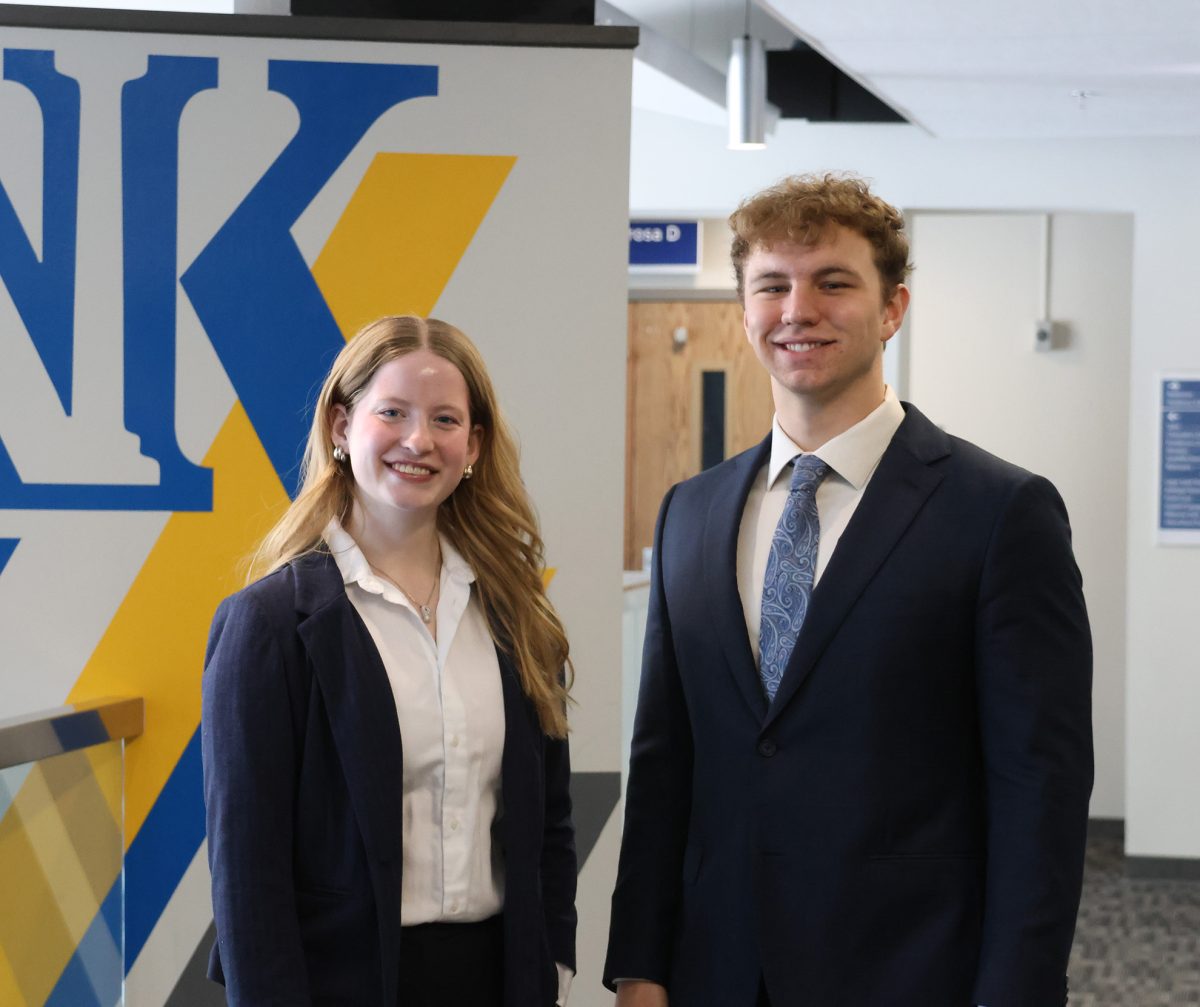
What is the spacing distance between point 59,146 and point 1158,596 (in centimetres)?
519

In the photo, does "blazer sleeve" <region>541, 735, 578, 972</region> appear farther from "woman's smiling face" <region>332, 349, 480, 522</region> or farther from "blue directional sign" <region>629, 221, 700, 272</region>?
"blue directional sign" <region>629, 221, 700, 272</region>

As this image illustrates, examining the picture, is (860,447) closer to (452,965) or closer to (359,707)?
(359,707)

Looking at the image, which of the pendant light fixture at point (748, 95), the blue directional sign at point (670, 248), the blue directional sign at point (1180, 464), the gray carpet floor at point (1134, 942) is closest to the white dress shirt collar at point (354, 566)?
the gray carpet floor at point (1134, 942)

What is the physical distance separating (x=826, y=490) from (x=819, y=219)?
0.34 metres

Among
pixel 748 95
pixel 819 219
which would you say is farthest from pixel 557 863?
pixel 748 95

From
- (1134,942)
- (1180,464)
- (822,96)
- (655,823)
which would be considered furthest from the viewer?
(822,96)

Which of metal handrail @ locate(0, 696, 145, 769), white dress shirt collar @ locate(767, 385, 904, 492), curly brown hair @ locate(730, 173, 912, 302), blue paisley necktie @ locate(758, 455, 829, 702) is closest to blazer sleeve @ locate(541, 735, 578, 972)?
blue paisley necktie @ locate(758, 455, 829, 702)

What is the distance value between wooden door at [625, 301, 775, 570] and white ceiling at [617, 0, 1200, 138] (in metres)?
2.22

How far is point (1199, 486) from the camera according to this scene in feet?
21.4

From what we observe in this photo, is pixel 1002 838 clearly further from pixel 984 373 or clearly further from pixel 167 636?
pixel 984 373

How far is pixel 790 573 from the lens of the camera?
188 cm

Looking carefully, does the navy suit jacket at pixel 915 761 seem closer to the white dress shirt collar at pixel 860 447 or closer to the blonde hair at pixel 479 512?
the white dress shirt collar at pixel 860 447

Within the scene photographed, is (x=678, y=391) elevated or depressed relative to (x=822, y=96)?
depressed

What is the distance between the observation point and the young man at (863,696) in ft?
5.77
